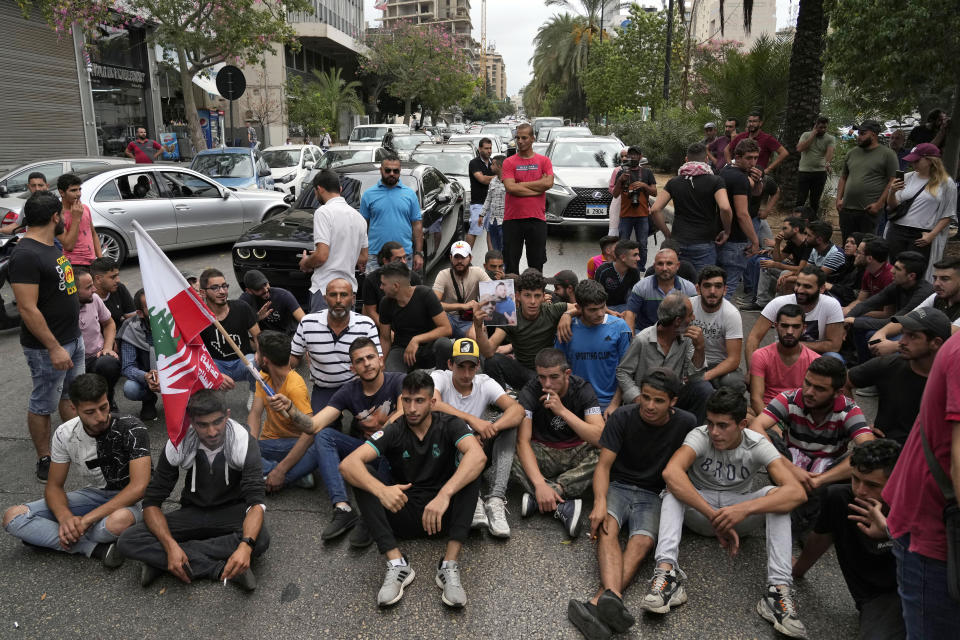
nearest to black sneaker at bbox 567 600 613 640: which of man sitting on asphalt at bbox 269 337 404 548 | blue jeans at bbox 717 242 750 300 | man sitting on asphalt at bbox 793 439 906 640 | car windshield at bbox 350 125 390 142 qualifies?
man sitting on asphalt at bbox 793 439 906 640

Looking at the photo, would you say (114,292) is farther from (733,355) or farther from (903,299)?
(903,299)

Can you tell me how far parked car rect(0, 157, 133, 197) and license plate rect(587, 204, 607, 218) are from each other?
7875 mm

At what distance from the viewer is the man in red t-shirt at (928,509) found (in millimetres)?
2197

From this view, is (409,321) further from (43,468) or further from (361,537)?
(43,468)

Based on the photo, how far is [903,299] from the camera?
6039 mm

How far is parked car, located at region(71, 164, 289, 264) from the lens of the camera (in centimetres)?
1034

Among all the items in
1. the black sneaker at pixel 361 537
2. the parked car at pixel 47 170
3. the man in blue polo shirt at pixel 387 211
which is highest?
the parked car at pixel 47 170

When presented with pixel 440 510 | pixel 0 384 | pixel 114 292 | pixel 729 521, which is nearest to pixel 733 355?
pixel 729 521

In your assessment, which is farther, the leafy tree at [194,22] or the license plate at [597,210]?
the leafy tree at [194,22]

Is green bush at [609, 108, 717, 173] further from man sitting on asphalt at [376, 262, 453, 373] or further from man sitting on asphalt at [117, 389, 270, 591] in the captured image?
man sitting on asphalt at [117, 389, 270, 591]

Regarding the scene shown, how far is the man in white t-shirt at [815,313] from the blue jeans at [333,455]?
3.23 m

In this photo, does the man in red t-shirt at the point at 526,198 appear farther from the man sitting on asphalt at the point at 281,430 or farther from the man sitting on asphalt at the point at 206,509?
the man sitting on asphalt at the point at 206,509

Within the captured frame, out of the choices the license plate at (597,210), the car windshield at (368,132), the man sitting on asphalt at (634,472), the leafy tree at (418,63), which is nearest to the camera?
the man sitting on asphalt at (634,472)

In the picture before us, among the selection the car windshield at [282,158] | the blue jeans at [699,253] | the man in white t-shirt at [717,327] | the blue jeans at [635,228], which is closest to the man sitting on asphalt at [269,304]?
the man in white t-shirt at [717,327]
